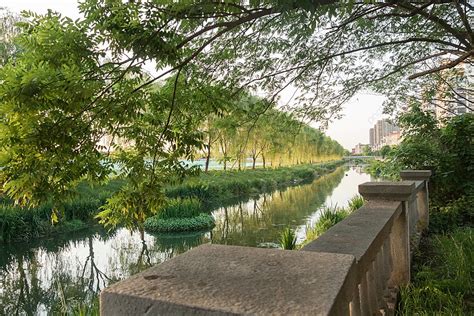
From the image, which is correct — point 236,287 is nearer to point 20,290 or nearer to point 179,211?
point 20,290

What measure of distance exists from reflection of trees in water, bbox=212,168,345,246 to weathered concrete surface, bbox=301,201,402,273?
7561mm

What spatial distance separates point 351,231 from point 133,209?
186 cm

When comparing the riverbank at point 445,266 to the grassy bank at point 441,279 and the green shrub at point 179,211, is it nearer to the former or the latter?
the grassy bank at point 441,279

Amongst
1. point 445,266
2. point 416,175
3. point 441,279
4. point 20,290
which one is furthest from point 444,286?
point 20,290

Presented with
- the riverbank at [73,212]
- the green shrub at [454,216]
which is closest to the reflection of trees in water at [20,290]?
the riverbank at [73,212]

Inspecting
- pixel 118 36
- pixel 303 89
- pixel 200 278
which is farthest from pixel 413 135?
pixel 200 278

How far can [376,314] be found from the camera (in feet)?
6.04

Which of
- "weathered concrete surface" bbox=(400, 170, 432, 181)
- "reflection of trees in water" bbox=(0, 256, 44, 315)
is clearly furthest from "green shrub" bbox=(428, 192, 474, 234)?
"reflection of trees in water" bbox=(0, 256, 44, 315)

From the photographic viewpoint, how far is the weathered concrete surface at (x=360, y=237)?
1.55 meters

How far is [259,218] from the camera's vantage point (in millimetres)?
13367

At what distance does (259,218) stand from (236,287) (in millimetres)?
12766

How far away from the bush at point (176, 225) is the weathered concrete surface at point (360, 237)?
952cm

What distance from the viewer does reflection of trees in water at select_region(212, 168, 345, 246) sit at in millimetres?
10484

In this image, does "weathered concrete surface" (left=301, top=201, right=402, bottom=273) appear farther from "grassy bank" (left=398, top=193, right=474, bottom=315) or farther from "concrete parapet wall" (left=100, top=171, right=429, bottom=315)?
"grassy bank" (left=398, top=193, right=474, bottom=315)
